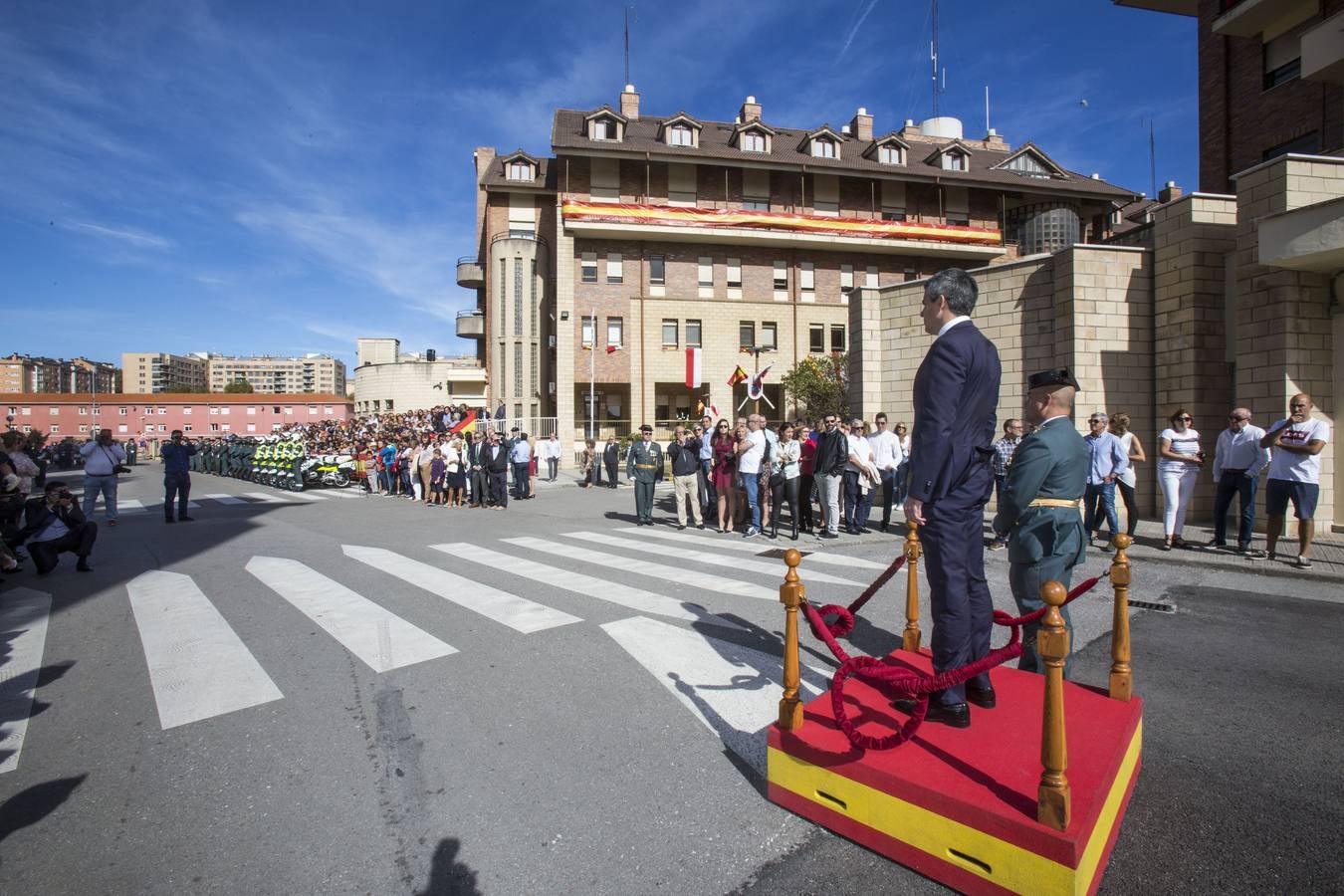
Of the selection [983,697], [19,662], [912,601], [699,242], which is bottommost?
[19,662]

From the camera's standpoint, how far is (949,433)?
3180 millimetres

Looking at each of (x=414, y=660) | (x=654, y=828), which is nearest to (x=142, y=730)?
(x=414, y=660)

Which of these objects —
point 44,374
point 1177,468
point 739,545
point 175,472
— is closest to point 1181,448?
point 1177,468

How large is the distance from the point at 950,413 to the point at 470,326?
4729 centimetres

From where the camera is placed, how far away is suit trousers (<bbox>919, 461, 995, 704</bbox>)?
3189mm

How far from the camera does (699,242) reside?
34.9 m

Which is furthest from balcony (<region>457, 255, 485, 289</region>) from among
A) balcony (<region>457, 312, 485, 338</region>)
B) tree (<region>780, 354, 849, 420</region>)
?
tree (<region>780, 354, 849, 420</region>)

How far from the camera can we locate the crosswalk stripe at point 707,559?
762 cm

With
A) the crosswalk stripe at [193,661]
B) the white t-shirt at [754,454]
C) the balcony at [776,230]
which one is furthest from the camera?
the balcony at [776,230]

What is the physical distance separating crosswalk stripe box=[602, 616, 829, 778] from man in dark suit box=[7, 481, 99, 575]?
25.3 ft

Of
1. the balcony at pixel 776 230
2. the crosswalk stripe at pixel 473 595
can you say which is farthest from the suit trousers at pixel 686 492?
the balcony at pixel 776 230

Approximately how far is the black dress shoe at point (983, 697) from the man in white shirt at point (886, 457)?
8.59m

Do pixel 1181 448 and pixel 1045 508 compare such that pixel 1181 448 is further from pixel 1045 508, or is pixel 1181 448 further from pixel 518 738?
pixel 518 738

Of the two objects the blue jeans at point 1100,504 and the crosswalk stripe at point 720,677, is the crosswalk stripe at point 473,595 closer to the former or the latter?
the crosswalk stripe at point 720,677
